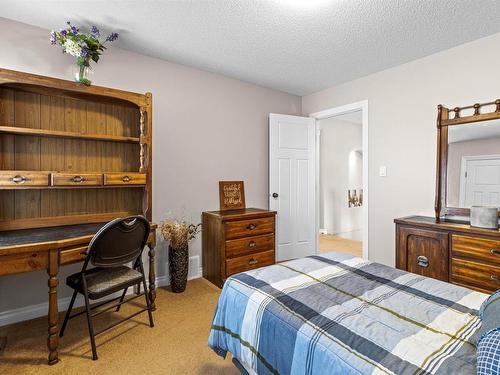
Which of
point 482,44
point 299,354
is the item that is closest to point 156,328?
point 299,354

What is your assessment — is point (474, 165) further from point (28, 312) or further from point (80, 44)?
point (28, 312)

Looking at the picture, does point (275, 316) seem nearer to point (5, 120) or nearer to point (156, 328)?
point (156, 328)

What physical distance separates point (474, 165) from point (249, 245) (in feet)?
7.63

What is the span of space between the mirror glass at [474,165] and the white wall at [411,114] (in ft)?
0.55

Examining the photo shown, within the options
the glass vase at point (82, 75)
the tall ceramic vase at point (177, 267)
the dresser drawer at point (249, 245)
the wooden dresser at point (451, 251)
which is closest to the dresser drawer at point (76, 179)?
the glass vase at point (82, 75)

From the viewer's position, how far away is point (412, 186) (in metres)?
2.93

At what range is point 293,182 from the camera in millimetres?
3930

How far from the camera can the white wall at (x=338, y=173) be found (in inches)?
229

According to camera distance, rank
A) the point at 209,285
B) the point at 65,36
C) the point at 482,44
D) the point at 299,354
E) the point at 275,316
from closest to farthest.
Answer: the point at 299,354 → the point at 275,316 → the point at 65,36 → the point at 482,44 → the point at 209,285

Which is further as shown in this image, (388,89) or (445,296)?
(388,89)

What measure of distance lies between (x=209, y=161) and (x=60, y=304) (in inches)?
79.8

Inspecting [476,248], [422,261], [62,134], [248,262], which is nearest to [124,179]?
[62,134]

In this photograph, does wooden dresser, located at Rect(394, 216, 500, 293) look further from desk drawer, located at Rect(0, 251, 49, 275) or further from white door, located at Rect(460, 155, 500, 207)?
desk drawer, located at Rect(0, 251, 49, 275)

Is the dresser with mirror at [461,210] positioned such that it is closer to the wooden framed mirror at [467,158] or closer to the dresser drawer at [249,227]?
the wooden framed mirror at [467,158]
